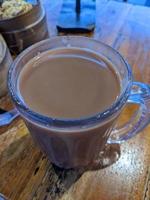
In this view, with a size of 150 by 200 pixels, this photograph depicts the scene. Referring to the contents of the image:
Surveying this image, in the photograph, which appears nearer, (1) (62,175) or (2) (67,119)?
(2) (67,119)

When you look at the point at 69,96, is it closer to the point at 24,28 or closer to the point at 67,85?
the point at 67,85

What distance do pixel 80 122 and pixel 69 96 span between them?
7 cm

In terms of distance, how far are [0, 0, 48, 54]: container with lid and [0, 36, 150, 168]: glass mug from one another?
0.20 metres

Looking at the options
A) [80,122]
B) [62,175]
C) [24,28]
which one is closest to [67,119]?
[80,122]

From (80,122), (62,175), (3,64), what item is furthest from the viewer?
(3,64)

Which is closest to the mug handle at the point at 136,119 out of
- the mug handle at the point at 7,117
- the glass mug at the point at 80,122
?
the glass mug at the point at 80,122

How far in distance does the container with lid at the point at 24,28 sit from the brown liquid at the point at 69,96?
23 cm

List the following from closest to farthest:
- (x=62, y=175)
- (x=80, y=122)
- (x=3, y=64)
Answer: (x=80, y=122) < (x=62, y=175) < (x=3, y=64)

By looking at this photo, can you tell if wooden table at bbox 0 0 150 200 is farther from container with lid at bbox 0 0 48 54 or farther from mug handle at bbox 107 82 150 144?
container with lid at bbox 0 0 48 54

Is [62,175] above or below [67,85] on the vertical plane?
below

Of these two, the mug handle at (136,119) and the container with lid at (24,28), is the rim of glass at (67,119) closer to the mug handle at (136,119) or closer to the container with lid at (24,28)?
the mug handle at (136,119)

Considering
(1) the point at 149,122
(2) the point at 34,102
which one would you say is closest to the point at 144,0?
(1) the point at 149,122

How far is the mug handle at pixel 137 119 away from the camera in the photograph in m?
0.49

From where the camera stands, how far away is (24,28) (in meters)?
0.69
